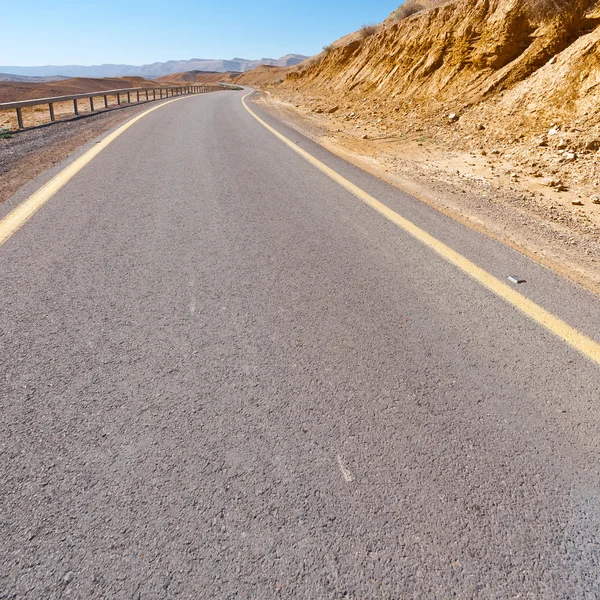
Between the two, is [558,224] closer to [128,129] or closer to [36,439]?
[36,439]

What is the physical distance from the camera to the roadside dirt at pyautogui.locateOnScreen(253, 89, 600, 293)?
397 centimetres

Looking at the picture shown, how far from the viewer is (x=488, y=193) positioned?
5.88 m

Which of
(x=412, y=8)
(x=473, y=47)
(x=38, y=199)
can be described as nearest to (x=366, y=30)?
(x=412, y=8)

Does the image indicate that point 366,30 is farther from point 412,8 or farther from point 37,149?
point 37,149

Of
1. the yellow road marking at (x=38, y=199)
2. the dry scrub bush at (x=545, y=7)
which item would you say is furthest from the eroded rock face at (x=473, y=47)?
the yellow road marking at (x=38, y=199)

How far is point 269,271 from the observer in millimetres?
3318

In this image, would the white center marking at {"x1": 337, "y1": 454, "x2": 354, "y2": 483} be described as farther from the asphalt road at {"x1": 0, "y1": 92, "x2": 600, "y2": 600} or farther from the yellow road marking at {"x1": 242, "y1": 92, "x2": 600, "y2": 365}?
the yellow road marking at {"x1": 242, "y1": 92, "x2": 600, "y2": 365}

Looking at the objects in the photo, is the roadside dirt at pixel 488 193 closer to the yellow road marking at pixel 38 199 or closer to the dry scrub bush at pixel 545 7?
the yellow road marking at pixel 38 199

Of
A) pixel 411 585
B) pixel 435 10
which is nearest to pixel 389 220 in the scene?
pixel 411 585

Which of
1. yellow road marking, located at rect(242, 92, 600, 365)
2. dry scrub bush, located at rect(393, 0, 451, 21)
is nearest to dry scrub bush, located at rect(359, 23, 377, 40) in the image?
dry scrub bush, located at rect(393, 0, 451, 21)

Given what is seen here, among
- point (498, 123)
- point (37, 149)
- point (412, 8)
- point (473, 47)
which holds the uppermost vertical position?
point (412, 8)

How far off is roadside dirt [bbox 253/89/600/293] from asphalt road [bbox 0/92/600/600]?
0.62 metres

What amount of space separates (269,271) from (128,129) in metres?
9.34

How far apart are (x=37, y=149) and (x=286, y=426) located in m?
8.29
